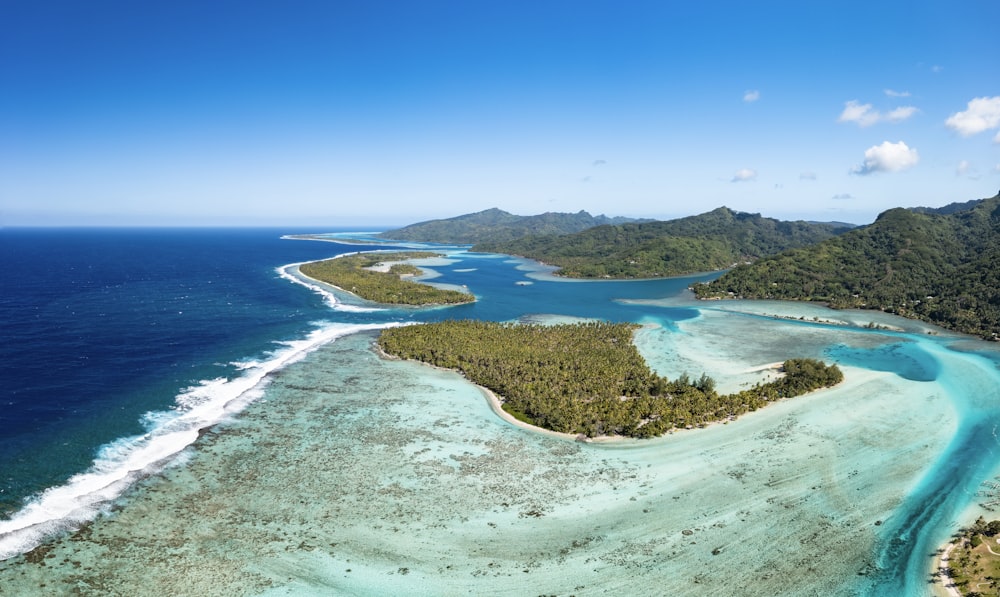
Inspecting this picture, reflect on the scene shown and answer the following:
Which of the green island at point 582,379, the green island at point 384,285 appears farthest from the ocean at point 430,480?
the green island at point 384,285

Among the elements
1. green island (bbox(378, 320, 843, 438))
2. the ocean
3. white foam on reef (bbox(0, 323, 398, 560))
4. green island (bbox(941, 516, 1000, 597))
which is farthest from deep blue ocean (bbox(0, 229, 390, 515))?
green island (bbox(941, 516, 1000, 597))

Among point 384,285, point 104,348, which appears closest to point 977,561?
point 104,348

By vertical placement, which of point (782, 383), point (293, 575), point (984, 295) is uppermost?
point (984, 295)

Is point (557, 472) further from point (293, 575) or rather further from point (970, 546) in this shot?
point (970, 546)

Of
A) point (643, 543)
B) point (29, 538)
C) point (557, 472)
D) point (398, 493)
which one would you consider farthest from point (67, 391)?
point (643, 543)

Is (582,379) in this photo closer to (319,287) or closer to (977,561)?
(977,561)

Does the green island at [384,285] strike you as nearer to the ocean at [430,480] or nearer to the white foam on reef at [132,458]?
the ocean at [430,480]
